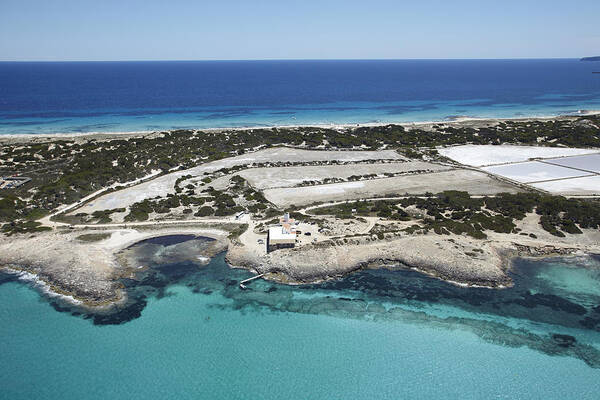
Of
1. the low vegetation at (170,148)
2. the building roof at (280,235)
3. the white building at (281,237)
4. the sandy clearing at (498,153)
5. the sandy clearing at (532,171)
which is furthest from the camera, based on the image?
the sandy clearing at (498,153)

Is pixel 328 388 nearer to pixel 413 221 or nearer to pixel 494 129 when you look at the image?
pixel 413 221

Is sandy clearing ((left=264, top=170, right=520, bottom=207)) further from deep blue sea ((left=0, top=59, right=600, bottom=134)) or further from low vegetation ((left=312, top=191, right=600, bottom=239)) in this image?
deep blue sea ((left=0, top=59, right=600, bottom=134))

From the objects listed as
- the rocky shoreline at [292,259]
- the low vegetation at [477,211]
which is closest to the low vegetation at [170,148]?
the low vegetation at [477,211]

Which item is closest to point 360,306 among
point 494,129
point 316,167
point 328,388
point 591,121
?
point 328,388

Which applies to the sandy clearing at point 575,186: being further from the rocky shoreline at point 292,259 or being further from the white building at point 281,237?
the white building at point 281,237

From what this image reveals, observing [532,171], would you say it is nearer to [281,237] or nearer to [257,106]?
[281,237]

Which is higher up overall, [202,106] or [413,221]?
[202,106]
